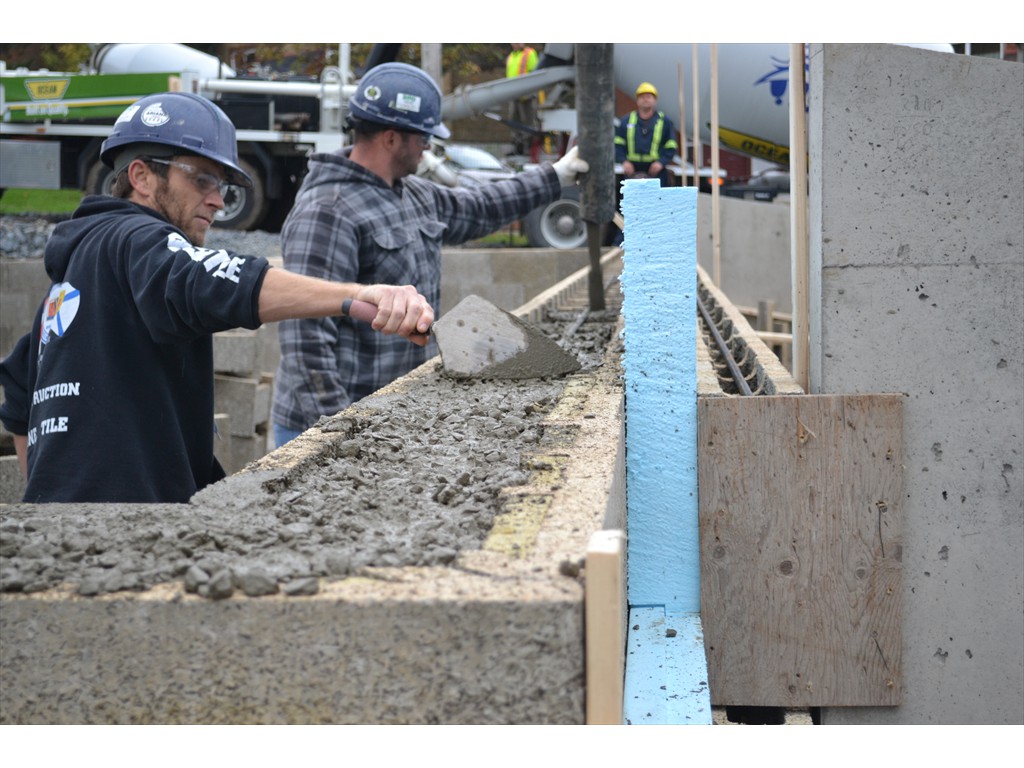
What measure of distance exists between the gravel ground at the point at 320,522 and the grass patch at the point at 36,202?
1890 centimetres

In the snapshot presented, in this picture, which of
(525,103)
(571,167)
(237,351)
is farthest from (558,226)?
(571,167)

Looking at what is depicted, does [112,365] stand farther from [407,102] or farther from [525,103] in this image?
[525,103]

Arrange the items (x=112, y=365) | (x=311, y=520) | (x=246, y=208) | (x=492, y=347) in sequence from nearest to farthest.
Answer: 1. (x=311, y=520)
2. (x=112, y=365)
3. (x=492, y=347)
4. (x=246, y=208)

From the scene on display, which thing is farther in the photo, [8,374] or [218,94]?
[218,94]

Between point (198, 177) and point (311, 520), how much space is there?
1465 mm

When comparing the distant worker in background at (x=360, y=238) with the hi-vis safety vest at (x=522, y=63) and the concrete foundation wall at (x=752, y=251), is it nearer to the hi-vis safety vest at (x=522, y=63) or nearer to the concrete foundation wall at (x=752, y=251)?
the concrete foundation wall at (x=752, y=251)

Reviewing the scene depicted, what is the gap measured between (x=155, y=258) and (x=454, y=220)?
9.27ft

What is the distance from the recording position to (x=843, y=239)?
333 cm

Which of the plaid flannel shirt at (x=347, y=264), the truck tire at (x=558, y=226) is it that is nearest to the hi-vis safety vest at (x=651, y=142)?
the truck tire at (x=558, y=226)

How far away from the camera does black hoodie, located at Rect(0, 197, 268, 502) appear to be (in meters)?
2.83

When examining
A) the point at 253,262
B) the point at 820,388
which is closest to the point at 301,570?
the point at 253,262

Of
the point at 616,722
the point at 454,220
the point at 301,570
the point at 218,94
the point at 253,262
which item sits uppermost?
the point at 218,94

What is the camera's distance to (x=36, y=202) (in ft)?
72.1

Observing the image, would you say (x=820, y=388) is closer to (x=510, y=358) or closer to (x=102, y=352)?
(x=510, y=358)
